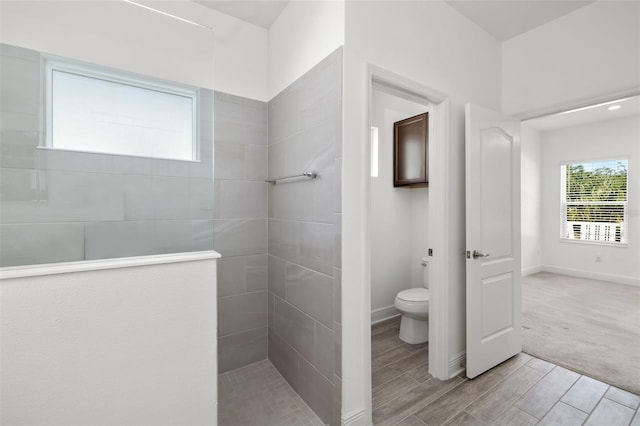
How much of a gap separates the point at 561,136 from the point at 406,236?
4.34 m

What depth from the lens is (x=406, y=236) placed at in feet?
11.3

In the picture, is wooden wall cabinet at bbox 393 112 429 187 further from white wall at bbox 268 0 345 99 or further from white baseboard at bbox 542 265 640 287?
white baseboard at bbox 542 265 640 287

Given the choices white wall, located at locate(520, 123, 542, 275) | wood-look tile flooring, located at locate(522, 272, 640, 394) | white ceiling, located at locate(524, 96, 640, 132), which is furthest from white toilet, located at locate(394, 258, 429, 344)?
white wall, located at locate(520, 123, 542, 275)

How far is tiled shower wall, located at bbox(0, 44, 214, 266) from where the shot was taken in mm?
992

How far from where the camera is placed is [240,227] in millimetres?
2303

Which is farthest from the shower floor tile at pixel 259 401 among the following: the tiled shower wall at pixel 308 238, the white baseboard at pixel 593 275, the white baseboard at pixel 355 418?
the white baseboard at pixel 593 275

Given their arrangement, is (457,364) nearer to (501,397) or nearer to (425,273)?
(501,397)

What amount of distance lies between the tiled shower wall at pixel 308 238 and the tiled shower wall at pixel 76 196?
2.26 feet

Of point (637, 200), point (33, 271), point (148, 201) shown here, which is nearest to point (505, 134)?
point (148, 201)

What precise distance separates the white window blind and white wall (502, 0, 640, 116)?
2612mm

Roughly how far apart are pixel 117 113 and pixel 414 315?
2.55 meters

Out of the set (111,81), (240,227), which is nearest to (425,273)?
(240,227)

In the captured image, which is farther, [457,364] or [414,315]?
[414,315]

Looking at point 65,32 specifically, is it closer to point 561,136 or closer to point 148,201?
point 148,201
